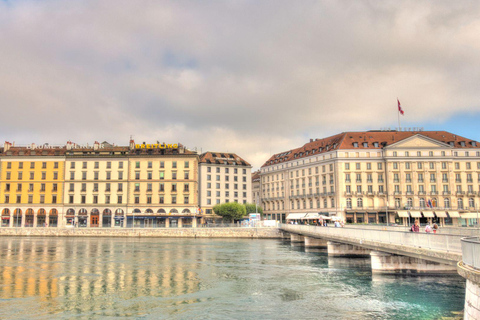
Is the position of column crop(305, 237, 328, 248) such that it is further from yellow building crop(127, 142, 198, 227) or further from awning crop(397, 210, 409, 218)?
awning crop(397, 210, 409, 218)

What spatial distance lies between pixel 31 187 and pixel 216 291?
3408 inches

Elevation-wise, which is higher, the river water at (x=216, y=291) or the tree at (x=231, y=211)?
the tree at (x=231, y=211)

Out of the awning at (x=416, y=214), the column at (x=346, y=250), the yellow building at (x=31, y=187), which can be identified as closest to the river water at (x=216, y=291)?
the column at (x=346, y=250)

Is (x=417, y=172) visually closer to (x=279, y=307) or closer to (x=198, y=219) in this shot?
(x=198, y=219)

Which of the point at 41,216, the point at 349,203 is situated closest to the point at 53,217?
the point at 41,216

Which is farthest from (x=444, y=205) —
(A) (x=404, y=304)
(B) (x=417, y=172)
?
(A) (x=404, y=304)

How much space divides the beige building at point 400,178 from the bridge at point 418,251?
54.2 meters

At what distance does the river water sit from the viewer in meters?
21.7

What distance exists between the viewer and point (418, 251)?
26.0 metres

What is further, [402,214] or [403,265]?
[402,214]

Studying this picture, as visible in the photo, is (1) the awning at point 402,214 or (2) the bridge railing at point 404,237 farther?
(1) the awning at point 402,214

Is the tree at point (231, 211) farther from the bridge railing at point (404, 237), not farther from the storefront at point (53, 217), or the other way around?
A: the bridge railing at point (404, 237)

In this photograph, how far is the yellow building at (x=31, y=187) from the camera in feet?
320

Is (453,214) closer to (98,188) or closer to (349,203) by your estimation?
(349,203)
